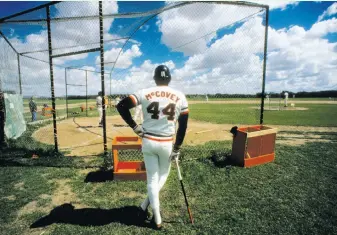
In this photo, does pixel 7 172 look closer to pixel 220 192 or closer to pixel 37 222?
pixel 37 222

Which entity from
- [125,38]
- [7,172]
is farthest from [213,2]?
[7,172]

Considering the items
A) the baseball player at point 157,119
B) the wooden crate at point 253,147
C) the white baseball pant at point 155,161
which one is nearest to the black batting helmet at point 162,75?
the baseball player at point 157,119

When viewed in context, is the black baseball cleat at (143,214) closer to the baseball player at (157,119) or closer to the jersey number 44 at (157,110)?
the baseball player at (157,119)

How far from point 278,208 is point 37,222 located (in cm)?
415

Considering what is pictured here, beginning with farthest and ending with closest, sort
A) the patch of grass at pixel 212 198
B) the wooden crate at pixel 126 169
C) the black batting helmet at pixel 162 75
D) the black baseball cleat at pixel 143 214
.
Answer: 1. the wooden crate at pixel 126 169
2. the black baseball cleat at pixel 143 214
3. the patch of grass at pixel 212 198
4. the black batting helmet at pixel 162 75

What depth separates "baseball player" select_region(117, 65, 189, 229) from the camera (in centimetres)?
319

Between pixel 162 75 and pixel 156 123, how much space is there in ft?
2.37

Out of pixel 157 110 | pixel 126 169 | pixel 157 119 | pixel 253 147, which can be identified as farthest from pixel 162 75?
pixel 253 147

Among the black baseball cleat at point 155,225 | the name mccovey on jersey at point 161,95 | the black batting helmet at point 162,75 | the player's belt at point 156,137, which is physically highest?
the black batting helmet at point 162,75

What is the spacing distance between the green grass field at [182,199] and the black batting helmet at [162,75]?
7.43ft

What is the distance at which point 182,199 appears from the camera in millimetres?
4328

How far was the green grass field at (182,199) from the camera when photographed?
346 cm

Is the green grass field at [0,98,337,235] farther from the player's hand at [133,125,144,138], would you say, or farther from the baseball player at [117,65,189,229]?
the player's hand at [133,125,144,138]

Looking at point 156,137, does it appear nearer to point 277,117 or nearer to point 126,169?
point 126,169
